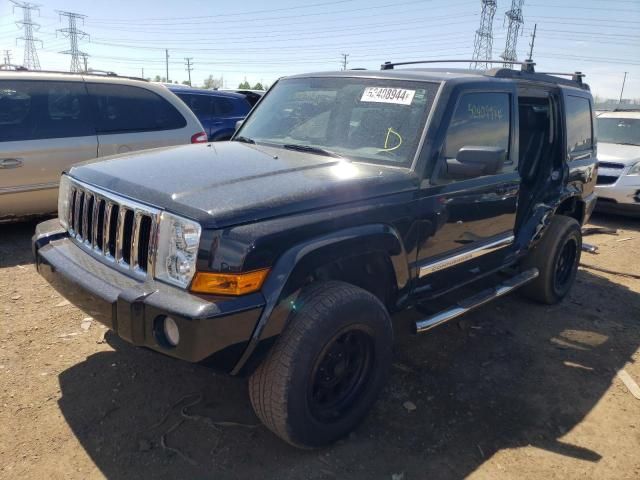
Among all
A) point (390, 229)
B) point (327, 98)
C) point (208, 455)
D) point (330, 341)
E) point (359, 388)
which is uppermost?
point (327, 98)

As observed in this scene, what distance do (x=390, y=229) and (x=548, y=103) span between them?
263 cm

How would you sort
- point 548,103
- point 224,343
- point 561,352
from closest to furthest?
point 224,343 → point 561,352 → point 548,103

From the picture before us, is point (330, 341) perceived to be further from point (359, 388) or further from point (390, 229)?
point (390, 229)

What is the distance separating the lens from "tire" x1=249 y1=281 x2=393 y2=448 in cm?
247

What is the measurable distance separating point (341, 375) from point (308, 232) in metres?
0.88

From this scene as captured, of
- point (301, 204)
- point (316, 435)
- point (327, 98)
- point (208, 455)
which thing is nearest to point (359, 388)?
point (316, 435)

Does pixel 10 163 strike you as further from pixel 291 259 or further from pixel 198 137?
pixel 291 259

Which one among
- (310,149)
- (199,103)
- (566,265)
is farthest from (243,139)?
(199,103)

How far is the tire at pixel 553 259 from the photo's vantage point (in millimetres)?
4715

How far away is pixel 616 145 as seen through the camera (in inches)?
374

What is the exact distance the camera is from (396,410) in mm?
3135

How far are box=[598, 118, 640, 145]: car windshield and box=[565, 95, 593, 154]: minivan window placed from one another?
17.3 feet

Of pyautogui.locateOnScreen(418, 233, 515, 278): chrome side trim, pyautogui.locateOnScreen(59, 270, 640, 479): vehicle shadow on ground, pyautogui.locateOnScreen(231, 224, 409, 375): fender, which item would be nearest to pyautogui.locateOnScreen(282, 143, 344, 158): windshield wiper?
pyautogui.locateOnScreen(231, 224, 409, 375): fender

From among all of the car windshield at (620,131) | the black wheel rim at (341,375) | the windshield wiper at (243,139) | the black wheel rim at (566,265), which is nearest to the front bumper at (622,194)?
the car windshield at (620,131)
